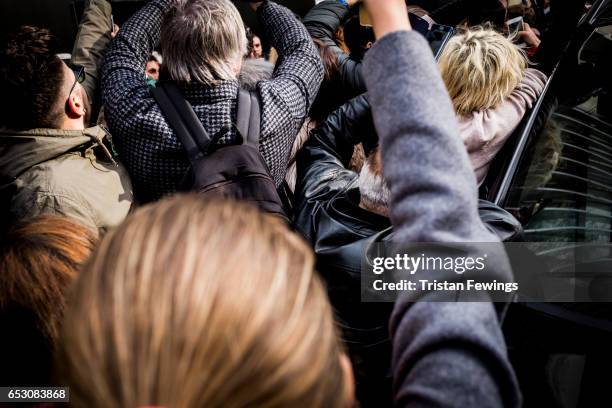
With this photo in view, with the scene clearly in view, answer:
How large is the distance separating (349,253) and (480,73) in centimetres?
72

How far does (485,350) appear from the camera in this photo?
0.67m

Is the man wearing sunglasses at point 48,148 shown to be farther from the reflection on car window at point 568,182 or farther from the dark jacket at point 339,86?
the reflection on car window at point 568,182

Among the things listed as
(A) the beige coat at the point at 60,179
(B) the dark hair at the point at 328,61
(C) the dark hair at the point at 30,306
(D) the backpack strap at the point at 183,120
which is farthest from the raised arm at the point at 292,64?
(C) the dark hair at the point at 30,306

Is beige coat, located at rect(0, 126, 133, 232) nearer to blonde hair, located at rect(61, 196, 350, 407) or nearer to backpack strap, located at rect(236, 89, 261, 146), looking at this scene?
backpack strap, located at rect(236, 89, 261, 146)

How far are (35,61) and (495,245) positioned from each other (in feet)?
5.07

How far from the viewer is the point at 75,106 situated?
64.9 inches

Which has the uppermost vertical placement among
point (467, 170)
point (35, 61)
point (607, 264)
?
point (467, 170)

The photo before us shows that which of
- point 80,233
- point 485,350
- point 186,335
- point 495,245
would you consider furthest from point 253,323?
point 80,233

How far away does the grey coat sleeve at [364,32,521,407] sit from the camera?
668 mm

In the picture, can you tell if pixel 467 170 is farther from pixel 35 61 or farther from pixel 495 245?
pixel 35 61

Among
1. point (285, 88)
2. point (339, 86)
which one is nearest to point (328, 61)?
point (339, 86)

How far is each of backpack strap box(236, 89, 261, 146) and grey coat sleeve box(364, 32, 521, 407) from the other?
0.74 metres

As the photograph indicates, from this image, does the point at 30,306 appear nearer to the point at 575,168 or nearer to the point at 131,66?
the point at 131,66

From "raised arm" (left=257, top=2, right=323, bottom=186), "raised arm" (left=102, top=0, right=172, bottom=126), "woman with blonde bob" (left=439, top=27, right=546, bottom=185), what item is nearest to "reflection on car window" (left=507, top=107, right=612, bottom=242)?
"woman with blonde bob" (left=439, top=27, right=546, bottom=185)
